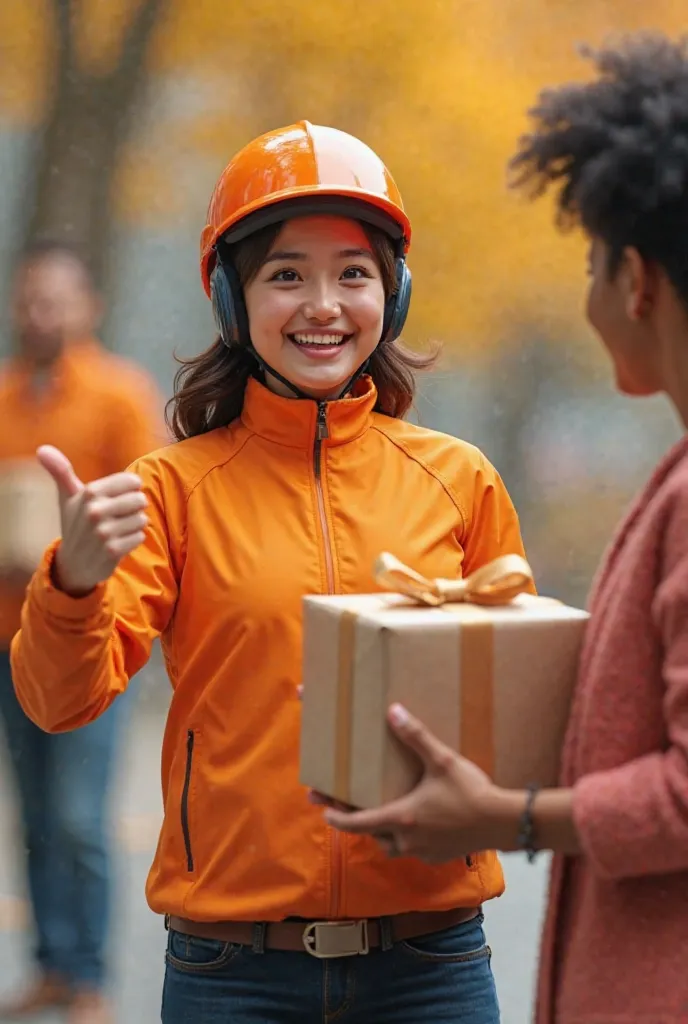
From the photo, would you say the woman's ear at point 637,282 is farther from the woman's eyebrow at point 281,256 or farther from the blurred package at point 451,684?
the woman's eyebrow at point 281,256

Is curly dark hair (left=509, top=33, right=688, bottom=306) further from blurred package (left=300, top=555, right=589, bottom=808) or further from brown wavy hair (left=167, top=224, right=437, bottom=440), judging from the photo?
brown wavy hair (left=167, top=224, right=437, bottom=440)

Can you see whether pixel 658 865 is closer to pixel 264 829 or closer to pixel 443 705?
pixel 443 705

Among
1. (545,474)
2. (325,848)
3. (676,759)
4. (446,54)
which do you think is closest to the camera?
(676,759)

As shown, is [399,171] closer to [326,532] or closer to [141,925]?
[141,925]

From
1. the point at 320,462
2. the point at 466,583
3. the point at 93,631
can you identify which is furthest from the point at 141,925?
the point at 466,583

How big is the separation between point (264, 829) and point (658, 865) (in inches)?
26.4

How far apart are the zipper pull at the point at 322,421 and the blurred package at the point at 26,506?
1676 millimetres

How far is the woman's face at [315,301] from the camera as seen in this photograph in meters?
2.10

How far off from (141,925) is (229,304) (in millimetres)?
2606

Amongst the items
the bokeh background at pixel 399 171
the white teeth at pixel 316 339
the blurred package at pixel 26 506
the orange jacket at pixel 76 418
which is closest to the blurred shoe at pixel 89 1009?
the orange jacket at pixel 76 418

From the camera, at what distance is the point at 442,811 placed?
5.04ft

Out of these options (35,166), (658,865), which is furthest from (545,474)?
(658,865)

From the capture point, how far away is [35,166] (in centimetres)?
560

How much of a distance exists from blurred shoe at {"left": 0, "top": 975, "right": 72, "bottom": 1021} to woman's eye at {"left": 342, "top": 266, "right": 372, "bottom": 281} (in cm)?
226
